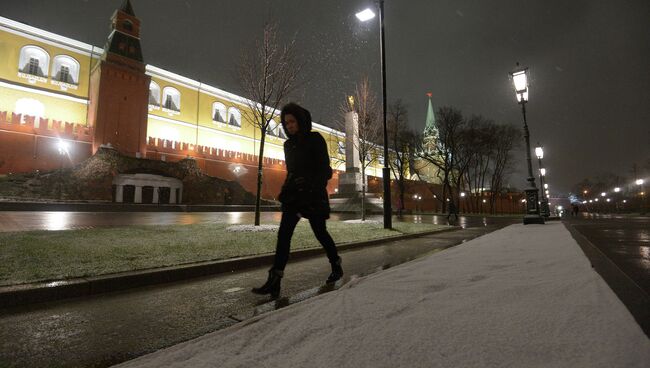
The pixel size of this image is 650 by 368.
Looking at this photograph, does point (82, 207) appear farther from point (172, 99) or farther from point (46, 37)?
point (172, 99)

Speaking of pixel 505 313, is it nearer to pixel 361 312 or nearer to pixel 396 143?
pixel 361 312

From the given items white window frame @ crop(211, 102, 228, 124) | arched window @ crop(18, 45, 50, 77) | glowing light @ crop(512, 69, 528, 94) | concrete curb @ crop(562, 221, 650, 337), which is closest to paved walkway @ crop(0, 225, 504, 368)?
concrete curb @ crop(562, 221, 650, 337)

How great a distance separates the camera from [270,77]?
10.7m

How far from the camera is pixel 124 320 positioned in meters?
2.63

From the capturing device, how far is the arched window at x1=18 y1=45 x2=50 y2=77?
30595 mm

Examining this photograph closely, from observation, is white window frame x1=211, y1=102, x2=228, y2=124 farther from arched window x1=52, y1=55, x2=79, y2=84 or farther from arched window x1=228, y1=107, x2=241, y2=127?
arched window x1=52, y1=55, x2=79, y2=84

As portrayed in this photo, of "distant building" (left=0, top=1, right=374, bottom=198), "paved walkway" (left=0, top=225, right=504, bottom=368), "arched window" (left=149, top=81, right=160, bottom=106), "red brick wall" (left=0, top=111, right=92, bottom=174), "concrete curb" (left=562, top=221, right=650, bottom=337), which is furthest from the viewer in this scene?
"arched window" (left=149, top=81, right=160, bottom=106)

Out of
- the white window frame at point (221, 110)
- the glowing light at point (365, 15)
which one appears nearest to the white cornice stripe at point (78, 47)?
the white window frame at point (221, 110)

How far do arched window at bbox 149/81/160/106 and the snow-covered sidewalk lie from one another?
140ft

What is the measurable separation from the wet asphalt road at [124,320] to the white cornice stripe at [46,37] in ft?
132

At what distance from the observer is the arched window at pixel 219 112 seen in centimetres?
4541

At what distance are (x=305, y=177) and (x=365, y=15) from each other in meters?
9.68

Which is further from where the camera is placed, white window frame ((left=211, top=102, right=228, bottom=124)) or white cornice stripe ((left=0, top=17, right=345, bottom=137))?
white window frame ((left=211, top=102, right=228, bottom=124))

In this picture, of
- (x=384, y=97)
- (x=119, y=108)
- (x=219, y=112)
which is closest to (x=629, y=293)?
(x=384, y=97)
